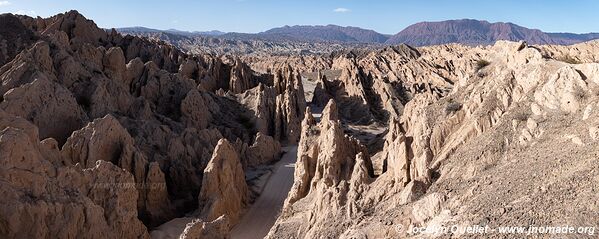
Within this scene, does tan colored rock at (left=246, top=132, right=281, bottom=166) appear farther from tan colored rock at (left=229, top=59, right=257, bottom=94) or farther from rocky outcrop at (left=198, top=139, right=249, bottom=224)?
tan colored rock at (left=229, top=59, right=257, bottom=94)

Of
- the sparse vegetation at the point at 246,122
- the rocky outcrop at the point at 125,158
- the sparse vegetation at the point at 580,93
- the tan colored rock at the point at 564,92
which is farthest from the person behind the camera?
the sparse vegetation at the point at 246,122

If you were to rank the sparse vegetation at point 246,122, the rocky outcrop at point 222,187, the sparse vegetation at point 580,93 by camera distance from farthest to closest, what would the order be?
1. the sparse vegetation at point 246,122
2. the rocky outcrop at point 222,187
3. the sparse vegetation at point 580,93

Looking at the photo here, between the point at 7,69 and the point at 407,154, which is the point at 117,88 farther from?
the point at 407,154

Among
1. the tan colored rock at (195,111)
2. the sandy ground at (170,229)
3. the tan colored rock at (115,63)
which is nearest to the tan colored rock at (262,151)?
the tan colored rock at (195,111)

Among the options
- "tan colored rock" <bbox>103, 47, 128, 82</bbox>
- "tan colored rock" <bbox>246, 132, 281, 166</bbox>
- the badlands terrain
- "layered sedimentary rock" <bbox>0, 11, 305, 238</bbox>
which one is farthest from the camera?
"tan colored rock" <bbox>103, 47, 128, 82</bbox>

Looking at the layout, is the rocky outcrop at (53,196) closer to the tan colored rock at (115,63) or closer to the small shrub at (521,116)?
the small shrub at (521,116)

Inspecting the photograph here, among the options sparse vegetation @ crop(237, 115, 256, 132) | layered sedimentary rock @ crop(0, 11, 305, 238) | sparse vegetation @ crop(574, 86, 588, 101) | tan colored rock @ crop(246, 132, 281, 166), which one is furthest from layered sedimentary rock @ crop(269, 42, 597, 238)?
sparse vegetation @ crop(237, 115, 256, 132)

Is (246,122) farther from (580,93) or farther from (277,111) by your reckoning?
(580,93)

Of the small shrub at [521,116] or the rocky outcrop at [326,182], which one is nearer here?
the small shrub at [521,116]
